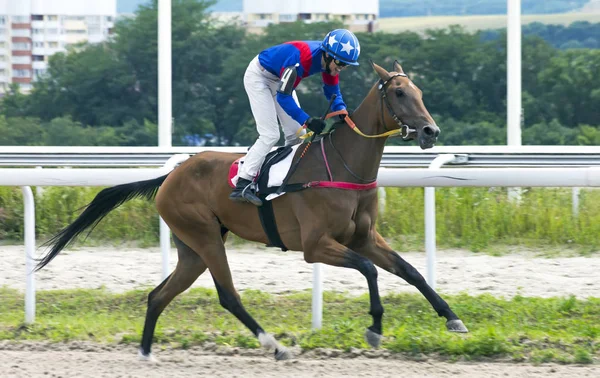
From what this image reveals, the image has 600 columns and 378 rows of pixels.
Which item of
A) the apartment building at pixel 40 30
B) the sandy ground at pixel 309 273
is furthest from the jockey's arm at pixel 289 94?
the apartment building at pixel 40 30

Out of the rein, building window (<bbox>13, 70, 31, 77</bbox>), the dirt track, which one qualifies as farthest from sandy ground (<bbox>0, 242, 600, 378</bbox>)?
building window (<bbox>13, 70, 31, 77</bbox>)

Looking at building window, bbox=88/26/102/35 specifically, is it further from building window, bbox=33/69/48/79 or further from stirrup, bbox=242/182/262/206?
stirrup, bbox=242/182/262/206

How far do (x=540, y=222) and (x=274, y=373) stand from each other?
3773mm

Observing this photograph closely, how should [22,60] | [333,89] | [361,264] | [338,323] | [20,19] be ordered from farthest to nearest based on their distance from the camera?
[22,60] < [20,19] < [338,323] < [333,89] < [361,264]

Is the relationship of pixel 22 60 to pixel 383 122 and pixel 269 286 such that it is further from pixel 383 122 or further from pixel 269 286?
pixel 383 122

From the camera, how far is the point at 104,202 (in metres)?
5.94

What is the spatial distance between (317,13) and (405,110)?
7.24 m

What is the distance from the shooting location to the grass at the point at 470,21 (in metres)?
11.9

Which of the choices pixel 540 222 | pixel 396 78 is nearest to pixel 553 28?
pixel 540 222

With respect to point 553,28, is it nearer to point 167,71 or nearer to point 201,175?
point 167,71

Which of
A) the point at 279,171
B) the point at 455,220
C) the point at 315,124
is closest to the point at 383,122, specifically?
the point at 315,124

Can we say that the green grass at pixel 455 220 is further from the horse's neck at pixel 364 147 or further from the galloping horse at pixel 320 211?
the horse's neck at pixel 364 147

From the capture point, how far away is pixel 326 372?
16.3 feet

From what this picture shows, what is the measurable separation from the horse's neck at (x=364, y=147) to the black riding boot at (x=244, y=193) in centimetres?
44
